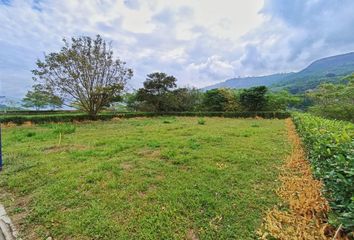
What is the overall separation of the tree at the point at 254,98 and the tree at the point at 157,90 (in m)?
7.72

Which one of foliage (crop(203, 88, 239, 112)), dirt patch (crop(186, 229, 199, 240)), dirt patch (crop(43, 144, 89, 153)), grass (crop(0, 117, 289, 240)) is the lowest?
dirt patch (crop(186, 229, 199, 240))

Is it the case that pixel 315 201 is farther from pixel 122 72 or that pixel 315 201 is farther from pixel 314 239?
pixel 122 72

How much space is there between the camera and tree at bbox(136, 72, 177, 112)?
22031mm

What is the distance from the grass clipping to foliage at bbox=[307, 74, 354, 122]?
13.6m

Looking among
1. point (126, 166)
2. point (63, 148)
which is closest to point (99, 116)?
point (63, 148)

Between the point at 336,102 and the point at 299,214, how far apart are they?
54.9ft

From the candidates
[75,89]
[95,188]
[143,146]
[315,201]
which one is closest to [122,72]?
[75,89]

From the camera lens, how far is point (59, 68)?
42.7 ft

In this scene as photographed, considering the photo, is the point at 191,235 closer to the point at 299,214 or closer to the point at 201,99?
the point at 299,214

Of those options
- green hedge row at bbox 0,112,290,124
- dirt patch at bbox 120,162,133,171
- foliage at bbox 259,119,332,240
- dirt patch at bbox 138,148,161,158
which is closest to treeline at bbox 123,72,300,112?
green hedge row at bbox 0,112,290,124

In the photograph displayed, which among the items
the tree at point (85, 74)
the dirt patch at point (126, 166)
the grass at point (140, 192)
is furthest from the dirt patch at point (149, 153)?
the tree at point (85, 74)

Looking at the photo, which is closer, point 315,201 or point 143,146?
point 315,201

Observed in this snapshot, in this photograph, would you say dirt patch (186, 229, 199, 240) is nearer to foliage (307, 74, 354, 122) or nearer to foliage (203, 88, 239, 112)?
foliage (307, 74, 354, 122)

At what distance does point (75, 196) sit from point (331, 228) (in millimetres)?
2935
